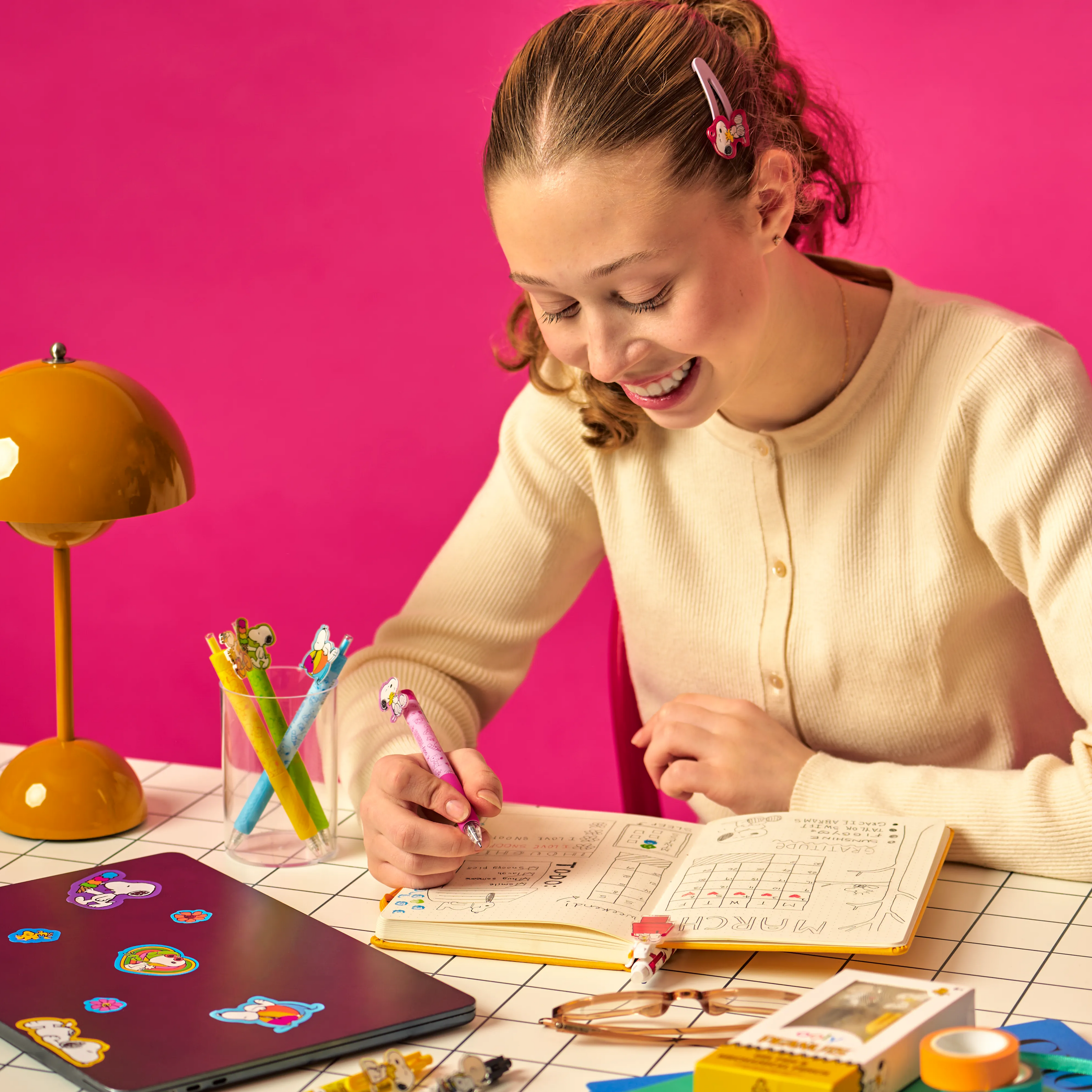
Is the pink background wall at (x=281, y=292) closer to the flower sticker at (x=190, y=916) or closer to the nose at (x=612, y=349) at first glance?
the nose at (x=612, y=349)

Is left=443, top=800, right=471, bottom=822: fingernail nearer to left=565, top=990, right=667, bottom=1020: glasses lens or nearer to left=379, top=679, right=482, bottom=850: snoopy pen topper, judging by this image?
left=379, top=679, right=482, bottom=850: snoopy pen topper

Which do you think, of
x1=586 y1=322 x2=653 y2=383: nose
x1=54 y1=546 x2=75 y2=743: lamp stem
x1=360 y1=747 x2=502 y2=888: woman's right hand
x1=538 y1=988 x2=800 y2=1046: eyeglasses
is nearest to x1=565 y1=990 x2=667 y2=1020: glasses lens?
x1=538 y1=988 x2=800 y2=1046: eyeglasses

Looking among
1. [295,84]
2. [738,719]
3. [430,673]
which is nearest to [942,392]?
[738,719]

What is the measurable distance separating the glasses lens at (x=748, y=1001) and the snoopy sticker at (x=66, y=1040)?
0.39m

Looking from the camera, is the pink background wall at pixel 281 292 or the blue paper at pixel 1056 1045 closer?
the blue paper at pixel 1056 1045

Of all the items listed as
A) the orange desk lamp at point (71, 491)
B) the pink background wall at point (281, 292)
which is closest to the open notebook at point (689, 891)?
the orange desk lamp at point (71, 491)

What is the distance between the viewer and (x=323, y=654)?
1.21 meters

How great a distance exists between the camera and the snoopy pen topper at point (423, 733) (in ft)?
3.79

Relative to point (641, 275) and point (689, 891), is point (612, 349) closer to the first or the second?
point (641, 275)

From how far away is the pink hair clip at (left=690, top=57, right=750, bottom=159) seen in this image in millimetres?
1151

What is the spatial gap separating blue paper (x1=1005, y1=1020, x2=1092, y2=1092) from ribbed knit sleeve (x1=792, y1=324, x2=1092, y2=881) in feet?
0.91

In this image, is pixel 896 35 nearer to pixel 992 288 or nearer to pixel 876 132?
pixel 876 132

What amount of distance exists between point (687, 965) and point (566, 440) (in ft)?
2.30

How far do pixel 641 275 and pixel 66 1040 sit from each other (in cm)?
70
